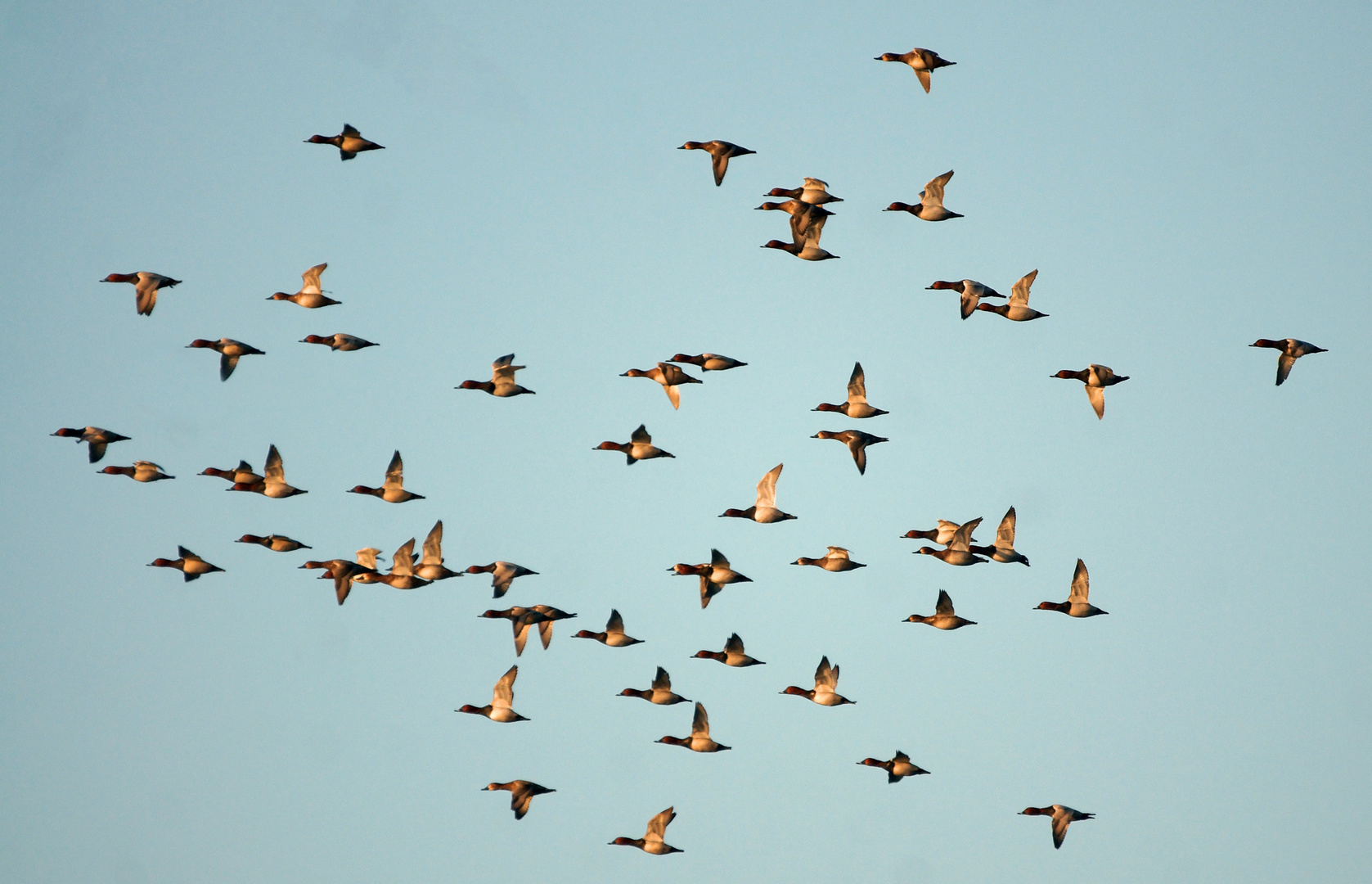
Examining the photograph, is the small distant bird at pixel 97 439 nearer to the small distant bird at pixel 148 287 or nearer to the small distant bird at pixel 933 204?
the small distant bird at pixel 148 287

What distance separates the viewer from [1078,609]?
219 ft

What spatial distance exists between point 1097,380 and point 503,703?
940 inches

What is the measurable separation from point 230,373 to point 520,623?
44.2ft

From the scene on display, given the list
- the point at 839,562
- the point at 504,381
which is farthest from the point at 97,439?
the point at 839,562

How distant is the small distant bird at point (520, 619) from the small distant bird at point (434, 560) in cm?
254

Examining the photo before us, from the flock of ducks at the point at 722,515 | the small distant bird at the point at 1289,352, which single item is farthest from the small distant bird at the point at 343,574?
the small distant bird at the point at 1289,352

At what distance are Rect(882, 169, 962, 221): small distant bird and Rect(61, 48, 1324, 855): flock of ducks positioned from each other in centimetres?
4

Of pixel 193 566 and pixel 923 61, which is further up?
pixel 923 61

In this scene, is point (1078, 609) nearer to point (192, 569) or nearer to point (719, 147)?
point (719, 147)

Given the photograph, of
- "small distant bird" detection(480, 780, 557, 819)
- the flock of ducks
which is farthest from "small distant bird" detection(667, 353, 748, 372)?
"small distant bird" detection(480, 780, 557, 819)

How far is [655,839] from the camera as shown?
69500 mm

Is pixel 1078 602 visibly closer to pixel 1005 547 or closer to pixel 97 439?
pixel 1005 547

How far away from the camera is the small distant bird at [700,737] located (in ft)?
226

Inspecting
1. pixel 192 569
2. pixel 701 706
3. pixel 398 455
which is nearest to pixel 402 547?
pixel 398 455
